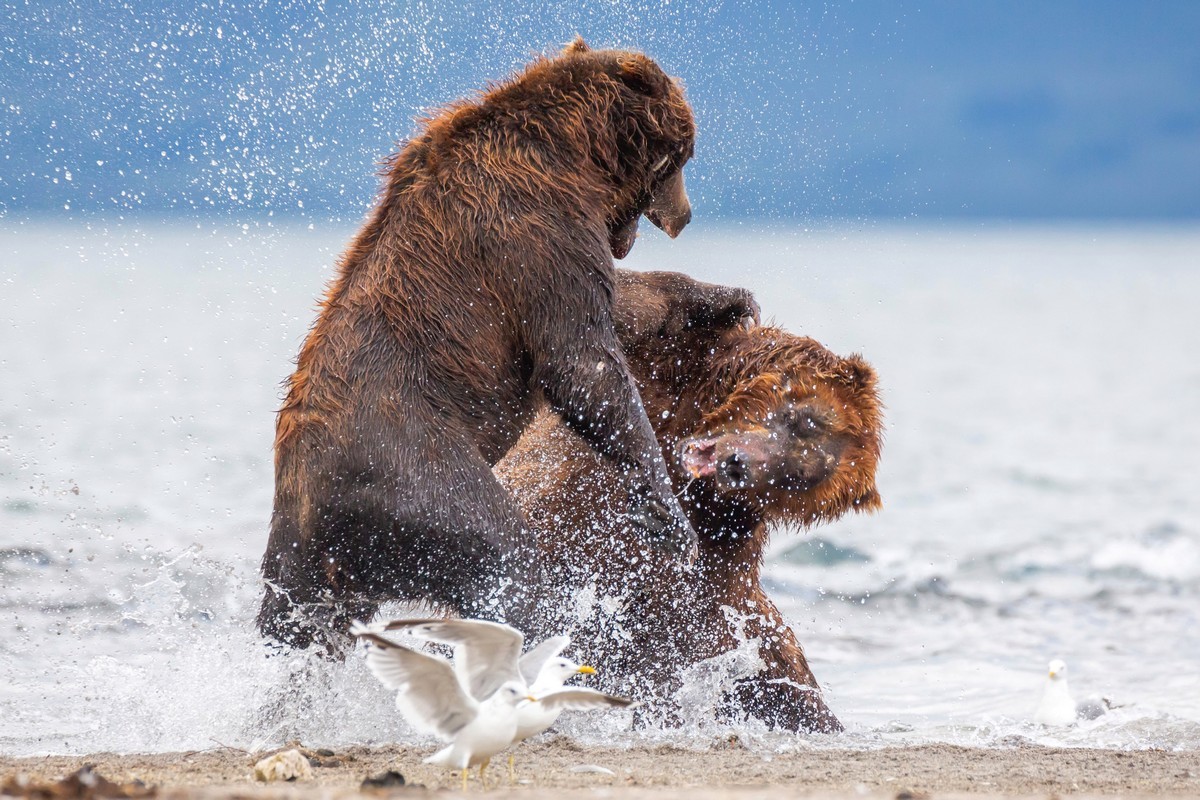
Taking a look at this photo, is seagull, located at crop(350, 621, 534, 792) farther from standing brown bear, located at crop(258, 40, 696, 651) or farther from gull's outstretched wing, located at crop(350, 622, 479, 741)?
standing brown bear, located at crop(258, 40, 696, 651)

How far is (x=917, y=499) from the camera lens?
16438 millimetres

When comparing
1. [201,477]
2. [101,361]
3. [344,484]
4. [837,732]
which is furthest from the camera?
[101,361]

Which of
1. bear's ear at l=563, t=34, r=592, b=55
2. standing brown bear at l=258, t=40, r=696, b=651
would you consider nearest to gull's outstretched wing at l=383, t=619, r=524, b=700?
standing brown bear at l=258, t=40, r=696, b=651

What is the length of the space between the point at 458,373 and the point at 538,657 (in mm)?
1028

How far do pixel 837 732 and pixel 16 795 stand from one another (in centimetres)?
401

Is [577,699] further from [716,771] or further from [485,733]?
[716,771]

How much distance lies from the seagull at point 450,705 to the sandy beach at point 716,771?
0.14 meters

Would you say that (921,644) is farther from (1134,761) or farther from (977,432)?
(977,432)

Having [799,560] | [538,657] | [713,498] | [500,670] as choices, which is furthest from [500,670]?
[799,560]

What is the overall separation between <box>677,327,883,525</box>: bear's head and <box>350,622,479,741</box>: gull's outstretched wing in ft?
6.32

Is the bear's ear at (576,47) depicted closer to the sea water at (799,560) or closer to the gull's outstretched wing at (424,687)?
the sea water at (799,560)

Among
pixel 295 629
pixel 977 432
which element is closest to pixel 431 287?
pixel 295 629

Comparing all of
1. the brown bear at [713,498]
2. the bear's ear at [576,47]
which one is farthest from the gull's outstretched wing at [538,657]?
the bear's ear at [576,47]

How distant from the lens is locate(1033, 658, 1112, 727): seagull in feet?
22.7
